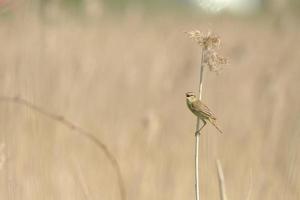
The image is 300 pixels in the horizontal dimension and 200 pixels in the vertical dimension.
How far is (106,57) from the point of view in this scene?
3.97 m

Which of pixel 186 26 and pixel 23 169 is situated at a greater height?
pixel 186 26

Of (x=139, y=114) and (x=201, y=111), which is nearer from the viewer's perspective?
(x=201, y=111)

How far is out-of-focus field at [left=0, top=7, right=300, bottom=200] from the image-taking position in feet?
6.15

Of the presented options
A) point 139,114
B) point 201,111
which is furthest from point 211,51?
point 139,114

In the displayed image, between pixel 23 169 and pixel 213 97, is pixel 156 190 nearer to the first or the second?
pixel 23 169

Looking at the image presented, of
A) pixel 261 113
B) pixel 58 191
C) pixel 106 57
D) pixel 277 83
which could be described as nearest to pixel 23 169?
pixel 58 191

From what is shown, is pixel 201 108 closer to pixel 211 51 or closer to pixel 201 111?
pixel 201 111

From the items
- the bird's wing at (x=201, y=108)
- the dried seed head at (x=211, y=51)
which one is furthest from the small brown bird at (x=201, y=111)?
the dried seed head at (x=211, y=51)

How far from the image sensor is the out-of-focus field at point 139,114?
188cm

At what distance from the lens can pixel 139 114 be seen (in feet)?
10.5

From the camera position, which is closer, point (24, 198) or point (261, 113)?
point (24, 198)

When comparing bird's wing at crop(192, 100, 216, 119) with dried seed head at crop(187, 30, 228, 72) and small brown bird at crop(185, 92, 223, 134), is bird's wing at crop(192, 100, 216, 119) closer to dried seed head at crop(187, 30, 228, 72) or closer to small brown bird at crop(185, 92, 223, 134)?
small brown bird at crop(185, 92, 223, 134)

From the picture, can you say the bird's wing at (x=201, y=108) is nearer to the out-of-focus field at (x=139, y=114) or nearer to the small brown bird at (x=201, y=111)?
the small brown bird at (x=201, y=111)

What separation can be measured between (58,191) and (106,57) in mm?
1991
